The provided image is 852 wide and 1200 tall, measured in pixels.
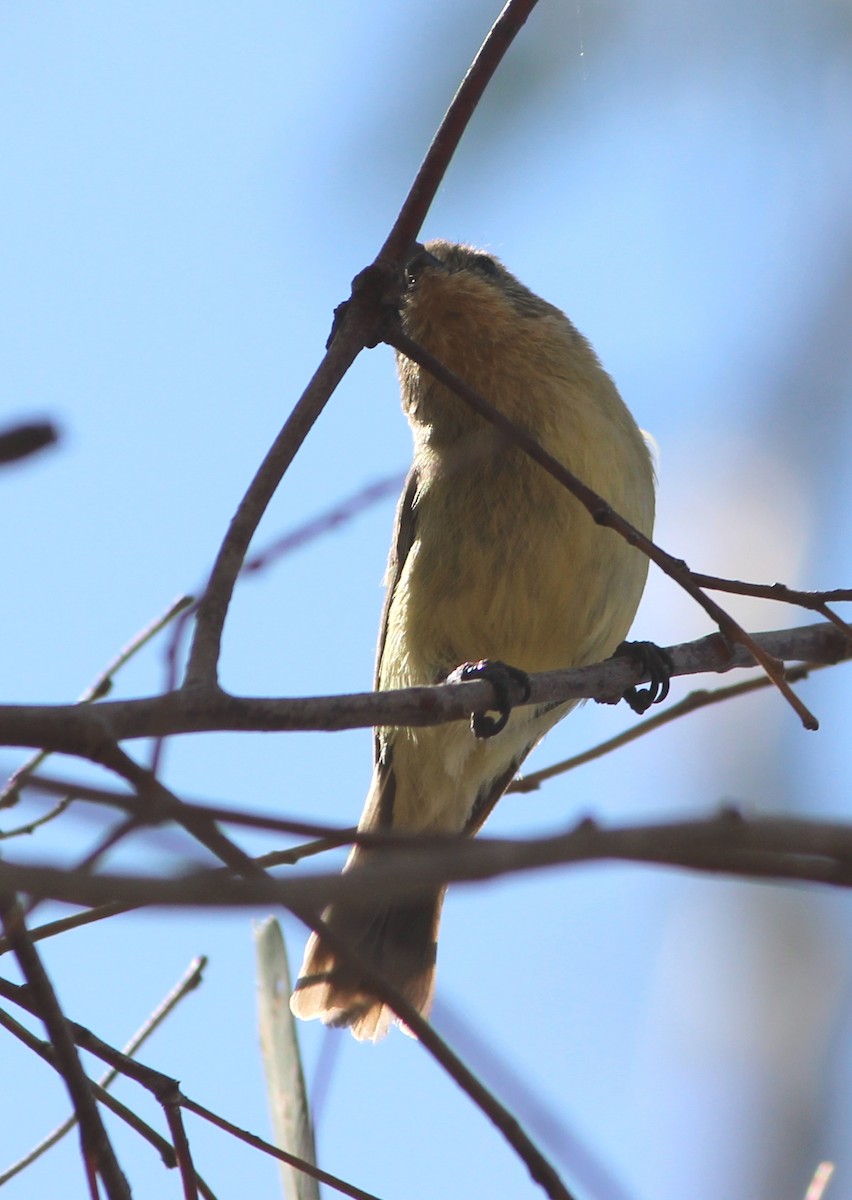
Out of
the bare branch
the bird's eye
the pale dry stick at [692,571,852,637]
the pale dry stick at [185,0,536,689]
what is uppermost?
the bird's eye

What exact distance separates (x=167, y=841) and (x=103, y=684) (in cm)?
150

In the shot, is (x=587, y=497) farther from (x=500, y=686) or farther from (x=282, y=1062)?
(x=282, y=1062)

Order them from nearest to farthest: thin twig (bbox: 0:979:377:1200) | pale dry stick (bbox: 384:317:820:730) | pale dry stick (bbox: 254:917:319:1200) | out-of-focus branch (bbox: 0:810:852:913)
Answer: out-of-focus branch (bbox: 0:810:852:913) < thin twig (bbox: 0:979:377:1200) < pale dry stick (bbox: 384:317:820:730) < pale dry stick (bbox: 254:917:319:1200)

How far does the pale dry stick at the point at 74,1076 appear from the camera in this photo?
1.46 meters

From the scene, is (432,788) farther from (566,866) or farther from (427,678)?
(566,866)

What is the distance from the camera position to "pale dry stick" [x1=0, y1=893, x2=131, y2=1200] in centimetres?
146

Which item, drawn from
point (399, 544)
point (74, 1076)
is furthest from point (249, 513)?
point (399, 544)

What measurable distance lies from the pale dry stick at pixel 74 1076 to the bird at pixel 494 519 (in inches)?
77.6

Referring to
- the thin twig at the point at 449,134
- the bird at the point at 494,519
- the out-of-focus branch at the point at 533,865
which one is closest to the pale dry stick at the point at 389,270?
the thin twig at the point at 449,134

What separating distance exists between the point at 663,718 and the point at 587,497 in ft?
2.02

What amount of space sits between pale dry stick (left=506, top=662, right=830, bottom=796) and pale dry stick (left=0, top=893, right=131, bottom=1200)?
1.32 metres

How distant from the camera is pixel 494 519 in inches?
Result: 149

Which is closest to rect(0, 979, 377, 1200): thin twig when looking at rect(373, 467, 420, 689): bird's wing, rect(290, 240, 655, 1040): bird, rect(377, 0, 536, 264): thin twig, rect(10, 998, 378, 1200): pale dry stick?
rect(10, 998, 378, 1200): pale dry stick

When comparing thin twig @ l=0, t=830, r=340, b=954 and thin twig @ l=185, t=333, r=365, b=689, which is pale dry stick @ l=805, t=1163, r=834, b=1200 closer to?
thin twig @ l=0, t=830, r=340, b=954
